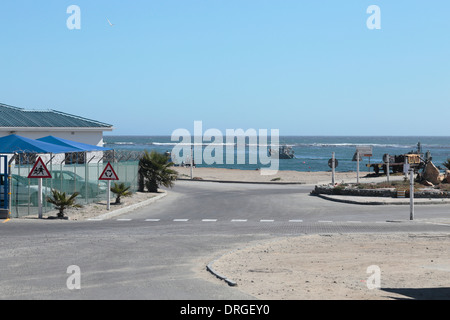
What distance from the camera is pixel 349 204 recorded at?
30.2m

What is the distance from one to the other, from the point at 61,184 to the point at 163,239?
9.76m

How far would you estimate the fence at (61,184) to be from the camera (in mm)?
23469

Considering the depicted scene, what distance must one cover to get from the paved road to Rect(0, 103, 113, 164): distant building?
1208 cm

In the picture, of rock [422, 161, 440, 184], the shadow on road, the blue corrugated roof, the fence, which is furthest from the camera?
the blue corrugated roof

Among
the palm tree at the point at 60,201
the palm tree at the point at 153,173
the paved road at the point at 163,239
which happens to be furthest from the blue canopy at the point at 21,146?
the palm tree at the point at 153,173

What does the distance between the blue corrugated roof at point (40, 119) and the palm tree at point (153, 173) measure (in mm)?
7847

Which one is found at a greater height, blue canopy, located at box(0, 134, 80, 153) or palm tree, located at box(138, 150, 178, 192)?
blue canopy, located at box(0, 134, 80, 153)

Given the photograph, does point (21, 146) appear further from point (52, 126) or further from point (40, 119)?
point (40, 119)

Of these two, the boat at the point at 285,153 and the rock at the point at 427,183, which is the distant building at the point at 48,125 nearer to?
the rock at the point at 427,183

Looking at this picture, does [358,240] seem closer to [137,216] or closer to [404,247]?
[404,247]

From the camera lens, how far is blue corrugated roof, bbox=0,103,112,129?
4016 cm

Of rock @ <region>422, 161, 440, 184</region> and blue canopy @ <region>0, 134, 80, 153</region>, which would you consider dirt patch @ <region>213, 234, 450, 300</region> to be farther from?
rock @ <region>422, 161, 440, 184</region>

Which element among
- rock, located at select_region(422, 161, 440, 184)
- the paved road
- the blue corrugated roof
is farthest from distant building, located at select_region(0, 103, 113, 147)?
rock, located at select_region(422, 161, 440, 184)

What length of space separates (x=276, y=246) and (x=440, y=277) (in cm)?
516
